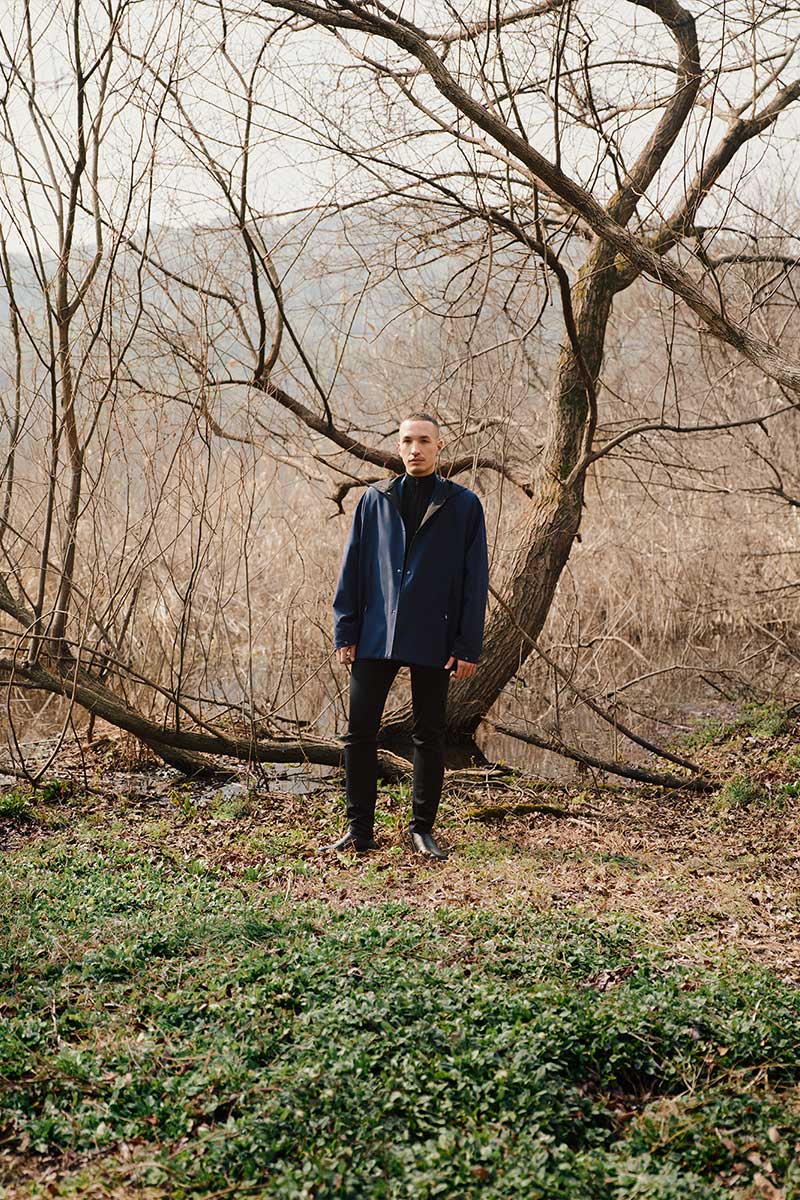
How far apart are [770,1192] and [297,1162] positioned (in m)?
1.06

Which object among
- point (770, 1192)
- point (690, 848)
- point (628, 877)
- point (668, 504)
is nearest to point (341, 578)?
point (628, 877)

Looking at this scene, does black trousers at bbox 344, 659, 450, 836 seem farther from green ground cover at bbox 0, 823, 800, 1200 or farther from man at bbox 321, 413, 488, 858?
green ground cover at bbox 0, 823, 800, 1200

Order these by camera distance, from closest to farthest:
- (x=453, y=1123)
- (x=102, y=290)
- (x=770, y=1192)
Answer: (x=770, y=1192) → (x=453, y=1123) → (x=102, y=290)

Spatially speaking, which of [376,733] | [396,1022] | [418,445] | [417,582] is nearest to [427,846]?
[376,733]

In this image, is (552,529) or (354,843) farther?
(552,529)

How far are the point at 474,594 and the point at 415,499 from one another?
522mm

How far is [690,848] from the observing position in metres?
5.32

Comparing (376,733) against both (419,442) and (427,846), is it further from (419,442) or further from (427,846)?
(419,442)

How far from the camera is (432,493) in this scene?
496 cm

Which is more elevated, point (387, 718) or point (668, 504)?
point (668, 504)

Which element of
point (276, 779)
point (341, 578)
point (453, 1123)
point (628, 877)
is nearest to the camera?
point (453, 1123)

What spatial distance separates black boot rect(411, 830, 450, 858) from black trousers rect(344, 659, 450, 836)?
3 cm

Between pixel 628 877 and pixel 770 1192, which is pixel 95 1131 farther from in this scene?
pixel 628 877

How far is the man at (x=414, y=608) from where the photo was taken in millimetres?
4848
